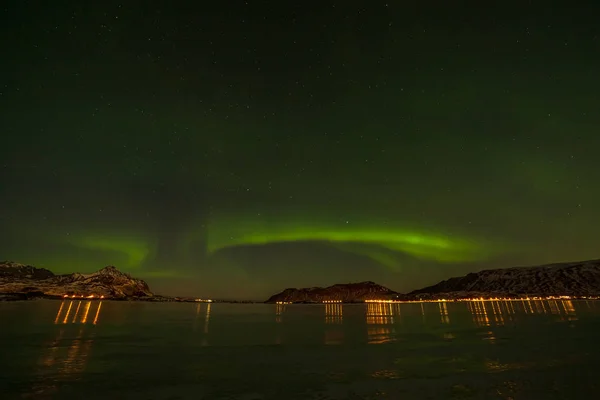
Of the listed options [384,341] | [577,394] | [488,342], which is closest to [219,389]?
[577,394]

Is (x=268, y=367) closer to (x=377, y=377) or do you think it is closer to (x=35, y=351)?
(x=377, y=377)

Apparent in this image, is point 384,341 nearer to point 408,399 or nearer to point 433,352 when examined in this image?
point 433,352

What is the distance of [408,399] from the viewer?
25438mm

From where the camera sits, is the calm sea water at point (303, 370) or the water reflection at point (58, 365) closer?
the calm sea water at point (303, 370)

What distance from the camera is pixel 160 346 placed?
55438 mm

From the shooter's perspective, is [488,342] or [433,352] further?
[488,342]

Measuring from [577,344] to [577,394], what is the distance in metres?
33.1

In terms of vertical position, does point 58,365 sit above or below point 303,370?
above

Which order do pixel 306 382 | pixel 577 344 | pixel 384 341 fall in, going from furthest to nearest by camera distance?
pixel 384 341 < pixel 577 344 < pixel 306 382

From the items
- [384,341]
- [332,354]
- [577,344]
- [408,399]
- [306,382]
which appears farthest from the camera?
[384,341]

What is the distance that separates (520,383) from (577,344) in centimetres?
3180

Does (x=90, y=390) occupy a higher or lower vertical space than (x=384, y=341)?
lower

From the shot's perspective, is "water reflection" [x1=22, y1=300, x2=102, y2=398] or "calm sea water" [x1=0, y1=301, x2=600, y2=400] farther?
"water reflection" [x1=22, y1=300, x2=102, y2=398]

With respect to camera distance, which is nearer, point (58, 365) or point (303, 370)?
point (303, 370)
